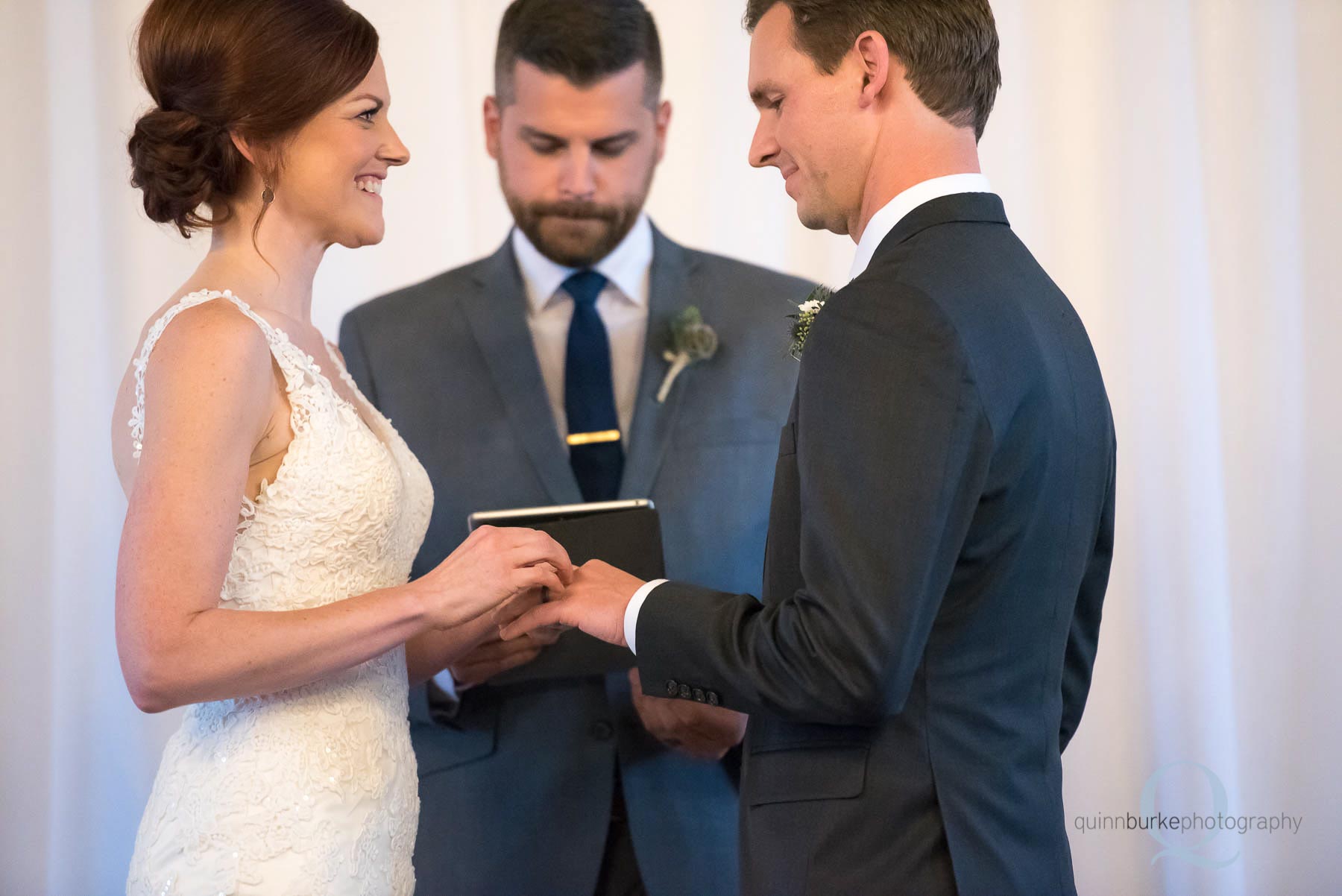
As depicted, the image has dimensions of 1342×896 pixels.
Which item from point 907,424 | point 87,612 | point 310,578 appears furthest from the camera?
point 87,612

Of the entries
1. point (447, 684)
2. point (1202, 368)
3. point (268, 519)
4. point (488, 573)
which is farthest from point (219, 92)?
point (1202, 368)

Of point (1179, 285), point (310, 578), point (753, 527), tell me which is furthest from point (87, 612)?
point (1179, 285)

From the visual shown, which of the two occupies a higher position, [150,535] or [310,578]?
[150,535]

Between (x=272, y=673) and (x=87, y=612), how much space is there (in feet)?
5.57

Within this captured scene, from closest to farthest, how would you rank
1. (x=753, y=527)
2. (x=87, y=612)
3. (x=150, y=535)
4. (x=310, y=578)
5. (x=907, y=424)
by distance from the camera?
(x=907, y=424) → (x=150, y=535) → (x=310, y=578) → (x=753, y=527) → (x=87, y=612)

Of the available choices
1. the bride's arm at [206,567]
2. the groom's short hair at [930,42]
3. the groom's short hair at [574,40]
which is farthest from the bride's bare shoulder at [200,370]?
the groom's short hair at [574,40]

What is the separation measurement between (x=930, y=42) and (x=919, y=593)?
2.79 feet

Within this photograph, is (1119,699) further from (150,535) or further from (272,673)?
(150,535)

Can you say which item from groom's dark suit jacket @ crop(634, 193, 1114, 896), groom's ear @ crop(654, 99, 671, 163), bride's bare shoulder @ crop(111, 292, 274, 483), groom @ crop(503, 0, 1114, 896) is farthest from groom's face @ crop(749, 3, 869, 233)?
groom's ear @ crop(654, 99, 671, 163)

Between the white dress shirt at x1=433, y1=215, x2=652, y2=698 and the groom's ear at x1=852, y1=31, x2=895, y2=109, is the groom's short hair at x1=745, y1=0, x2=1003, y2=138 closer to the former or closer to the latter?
the groom's ear at x1=852, y1=31, x2=895, y2=109

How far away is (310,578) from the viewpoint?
1.82m

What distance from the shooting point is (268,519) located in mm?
1765

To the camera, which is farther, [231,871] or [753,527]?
[753,527]

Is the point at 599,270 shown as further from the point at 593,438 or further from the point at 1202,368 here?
the point at 1202,368
